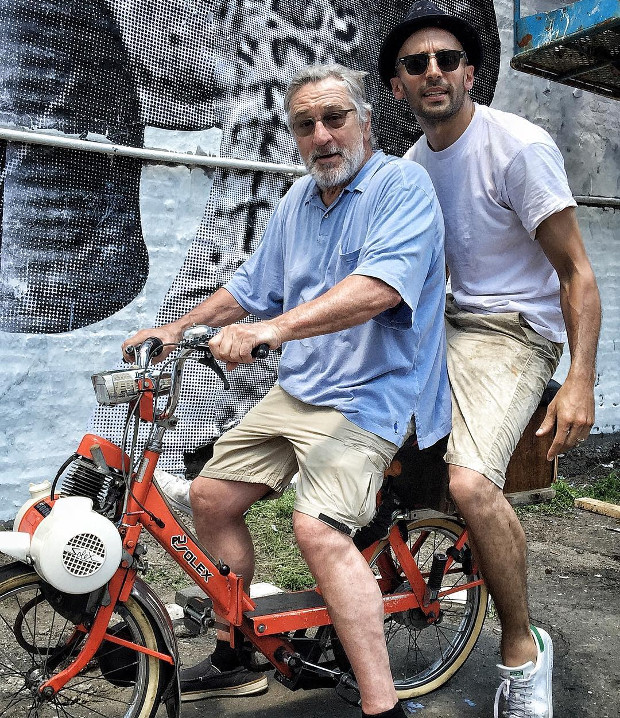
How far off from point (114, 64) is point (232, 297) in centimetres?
237

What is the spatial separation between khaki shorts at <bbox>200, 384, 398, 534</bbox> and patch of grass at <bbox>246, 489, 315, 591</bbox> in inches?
61.8

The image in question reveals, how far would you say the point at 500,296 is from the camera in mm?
3168

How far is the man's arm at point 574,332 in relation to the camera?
2895mm

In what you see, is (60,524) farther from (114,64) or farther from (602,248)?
(602,248)

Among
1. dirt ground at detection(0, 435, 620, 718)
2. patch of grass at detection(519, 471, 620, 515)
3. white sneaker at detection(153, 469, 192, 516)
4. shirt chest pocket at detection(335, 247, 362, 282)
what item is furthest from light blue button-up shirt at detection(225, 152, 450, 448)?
patch of grass at detection(519, 471, 620, 515)

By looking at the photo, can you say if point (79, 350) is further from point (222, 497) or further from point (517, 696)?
point (517, 696)

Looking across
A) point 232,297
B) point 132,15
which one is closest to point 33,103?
point 132,15

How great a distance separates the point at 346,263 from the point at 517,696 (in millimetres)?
1662

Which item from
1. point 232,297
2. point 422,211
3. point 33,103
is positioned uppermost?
point 33,103

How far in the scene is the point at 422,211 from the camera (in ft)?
8.98

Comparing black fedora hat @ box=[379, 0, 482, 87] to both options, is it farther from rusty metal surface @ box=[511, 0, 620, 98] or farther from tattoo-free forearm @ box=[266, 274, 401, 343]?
rusty metal surface @ box=[511, 0, 620, 98]

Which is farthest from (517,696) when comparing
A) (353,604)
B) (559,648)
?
(559,648)

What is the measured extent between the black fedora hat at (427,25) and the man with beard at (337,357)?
44 cm

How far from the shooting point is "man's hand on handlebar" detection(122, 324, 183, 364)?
2816 millimetres
